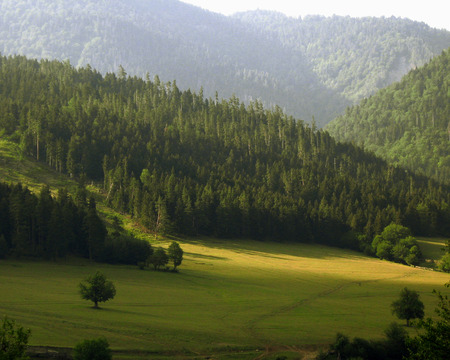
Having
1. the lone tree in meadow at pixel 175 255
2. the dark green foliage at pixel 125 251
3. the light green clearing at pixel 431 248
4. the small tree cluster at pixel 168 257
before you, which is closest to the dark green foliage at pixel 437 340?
the lone tree in meadow at pixel 175 255

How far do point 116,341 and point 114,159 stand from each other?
462 ft

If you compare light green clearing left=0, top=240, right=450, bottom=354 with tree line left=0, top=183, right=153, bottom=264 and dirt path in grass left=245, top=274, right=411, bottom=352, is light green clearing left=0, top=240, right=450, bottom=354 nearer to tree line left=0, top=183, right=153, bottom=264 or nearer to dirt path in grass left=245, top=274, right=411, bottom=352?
dirt path in grass left=245, top=274, right=411, bottom=352

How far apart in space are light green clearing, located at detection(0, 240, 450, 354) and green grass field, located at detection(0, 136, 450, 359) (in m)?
0.17

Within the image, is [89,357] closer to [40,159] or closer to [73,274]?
[73,274]

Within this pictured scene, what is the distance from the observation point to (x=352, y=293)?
101625 millimetres

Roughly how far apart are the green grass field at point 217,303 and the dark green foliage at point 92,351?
621 centimetres

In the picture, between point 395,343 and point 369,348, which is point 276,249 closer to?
point 395,343

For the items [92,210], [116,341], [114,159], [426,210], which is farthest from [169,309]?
[426,210]

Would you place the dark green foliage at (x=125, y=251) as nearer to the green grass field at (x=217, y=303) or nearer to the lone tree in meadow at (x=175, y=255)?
the green grass field at (x=217, y=303)

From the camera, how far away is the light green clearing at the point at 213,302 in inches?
2482

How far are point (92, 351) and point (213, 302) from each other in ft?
122

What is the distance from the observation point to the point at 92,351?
165 feet

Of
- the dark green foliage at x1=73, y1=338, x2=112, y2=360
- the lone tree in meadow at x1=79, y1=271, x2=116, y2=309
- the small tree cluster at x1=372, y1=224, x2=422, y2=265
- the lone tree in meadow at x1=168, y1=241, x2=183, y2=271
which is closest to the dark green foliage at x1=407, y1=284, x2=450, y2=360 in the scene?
the dark green foliage at x1=73, y1=338, x2=112, y2=360

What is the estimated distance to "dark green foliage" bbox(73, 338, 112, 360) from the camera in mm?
50125
